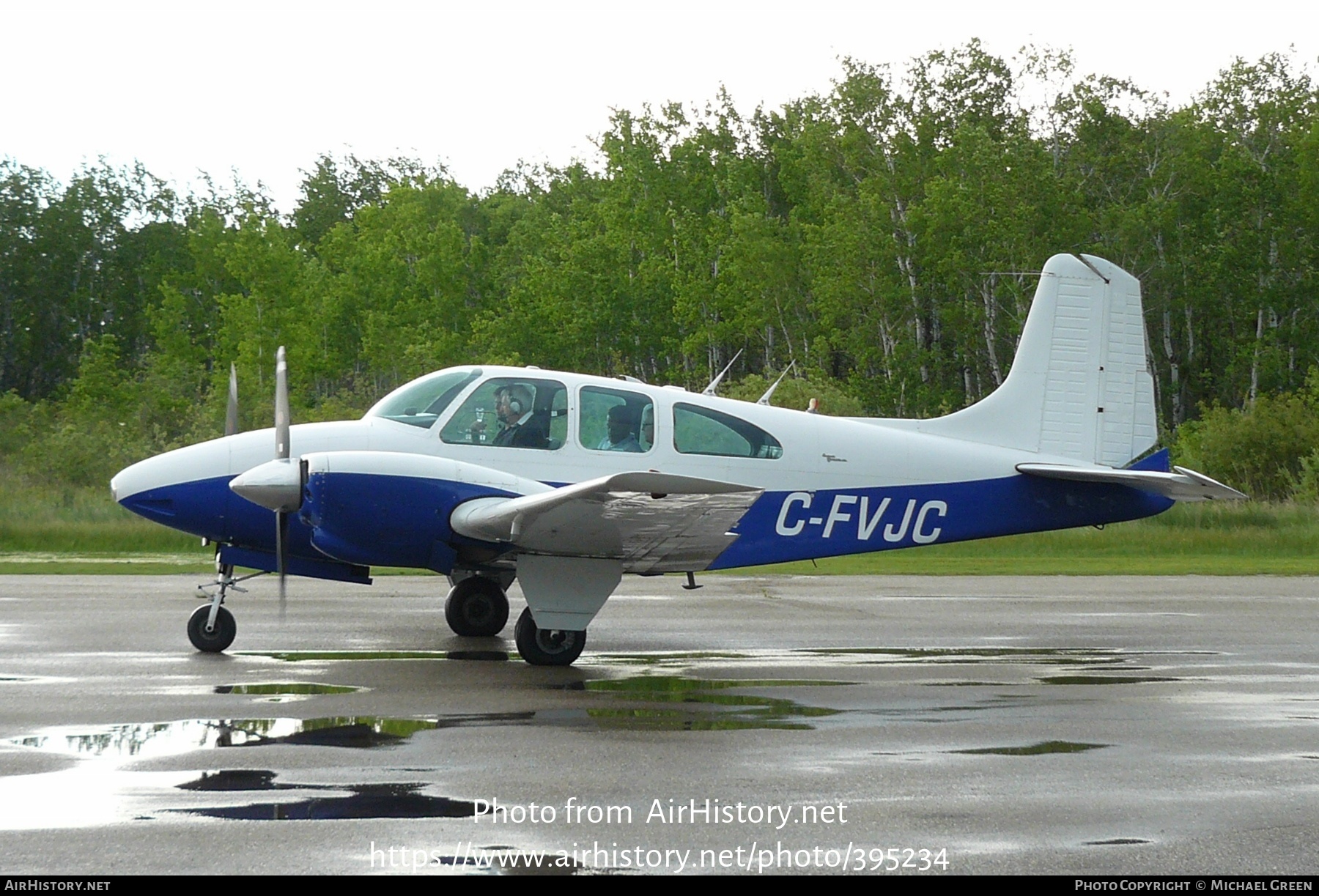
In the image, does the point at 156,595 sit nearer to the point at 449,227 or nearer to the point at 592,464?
the point at 592,464

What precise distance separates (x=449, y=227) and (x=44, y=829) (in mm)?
56186

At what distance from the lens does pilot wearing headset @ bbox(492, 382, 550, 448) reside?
1111 cm

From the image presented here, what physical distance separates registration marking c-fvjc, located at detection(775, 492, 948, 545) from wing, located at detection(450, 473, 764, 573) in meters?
1.33

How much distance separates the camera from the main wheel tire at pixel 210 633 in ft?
35.9

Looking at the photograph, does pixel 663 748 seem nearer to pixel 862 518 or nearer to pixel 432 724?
pixel 432 724

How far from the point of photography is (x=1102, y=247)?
151 feet

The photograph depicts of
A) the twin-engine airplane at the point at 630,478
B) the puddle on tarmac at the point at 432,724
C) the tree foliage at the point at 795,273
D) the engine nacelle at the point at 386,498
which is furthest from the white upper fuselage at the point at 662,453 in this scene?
the tree foliage at the point at 795,273

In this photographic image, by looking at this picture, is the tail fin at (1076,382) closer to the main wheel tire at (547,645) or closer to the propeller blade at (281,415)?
the main wheel tire at (547,645)

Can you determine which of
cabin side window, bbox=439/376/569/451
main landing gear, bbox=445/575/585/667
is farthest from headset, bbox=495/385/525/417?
main landing gear, bbox=445/575/585/667

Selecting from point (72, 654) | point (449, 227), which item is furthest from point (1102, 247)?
point (72, 654)

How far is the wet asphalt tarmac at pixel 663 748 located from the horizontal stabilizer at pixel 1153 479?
1.37 meters

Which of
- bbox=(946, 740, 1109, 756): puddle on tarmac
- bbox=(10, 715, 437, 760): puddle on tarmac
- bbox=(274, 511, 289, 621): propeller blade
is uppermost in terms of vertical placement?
bbox=(274, 511, 289, 621): propeller blade

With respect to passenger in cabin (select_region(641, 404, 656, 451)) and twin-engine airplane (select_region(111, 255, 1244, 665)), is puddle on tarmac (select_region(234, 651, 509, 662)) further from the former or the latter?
passenger in cabin (select_region(641, 404, 656, 451))

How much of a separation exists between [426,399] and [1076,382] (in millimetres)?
6052
